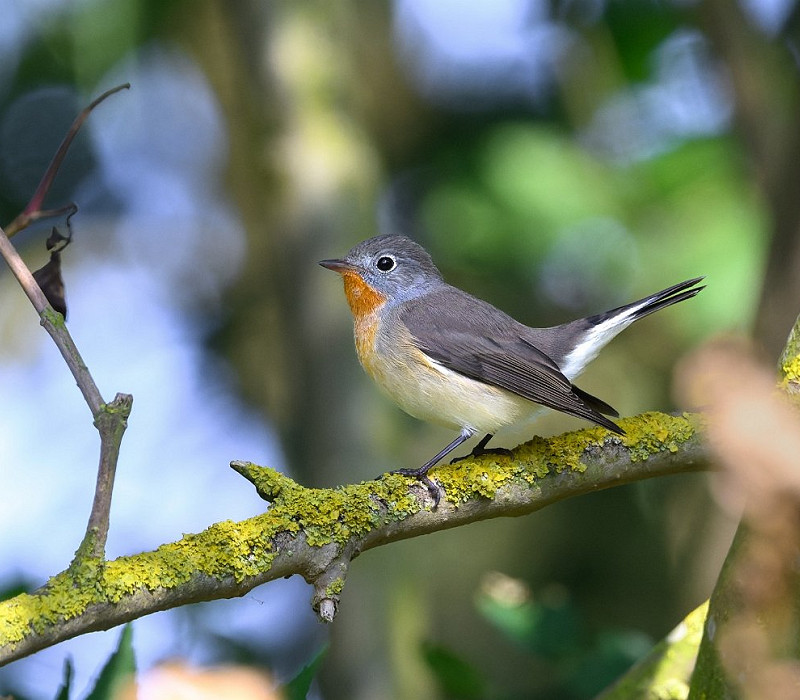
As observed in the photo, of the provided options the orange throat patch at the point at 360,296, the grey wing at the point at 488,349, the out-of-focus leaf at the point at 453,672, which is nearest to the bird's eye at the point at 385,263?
the orange throat patch at the point at 360,296

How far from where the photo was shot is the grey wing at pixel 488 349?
3.95 meters

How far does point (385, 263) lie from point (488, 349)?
0.84 meters

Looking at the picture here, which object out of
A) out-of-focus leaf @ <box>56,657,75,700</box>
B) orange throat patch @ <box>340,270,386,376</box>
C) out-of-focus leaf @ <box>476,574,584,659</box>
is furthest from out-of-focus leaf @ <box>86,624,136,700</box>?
→ orange throat patch @ <box>340,270,386,376</box>

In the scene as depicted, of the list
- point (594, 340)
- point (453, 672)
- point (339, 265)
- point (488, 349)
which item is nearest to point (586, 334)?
point (594, 340)

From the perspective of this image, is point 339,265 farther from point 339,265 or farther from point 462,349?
point 462,349

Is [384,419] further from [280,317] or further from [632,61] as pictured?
[632,61]

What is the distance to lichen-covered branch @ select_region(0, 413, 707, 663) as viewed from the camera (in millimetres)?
1955

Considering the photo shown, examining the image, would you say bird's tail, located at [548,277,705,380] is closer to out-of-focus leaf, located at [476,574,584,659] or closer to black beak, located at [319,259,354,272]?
black beak, located at [319,259,354,272]

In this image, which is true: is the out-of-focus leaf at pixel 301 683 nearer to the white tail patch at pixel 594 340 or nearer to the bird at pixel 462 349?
the bird at pixel 462 349

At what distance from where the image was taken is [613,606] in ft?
22.2

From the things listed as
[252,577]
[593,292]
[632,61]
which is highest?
[632,61]

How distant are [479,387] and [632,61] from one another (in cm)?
367

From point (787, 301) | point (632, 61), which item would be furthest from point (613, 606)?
point (632, 61)

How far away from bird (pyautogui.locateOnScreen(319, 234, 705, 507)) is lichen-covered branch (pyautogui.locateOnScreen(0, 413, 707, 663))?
1.58 ft
